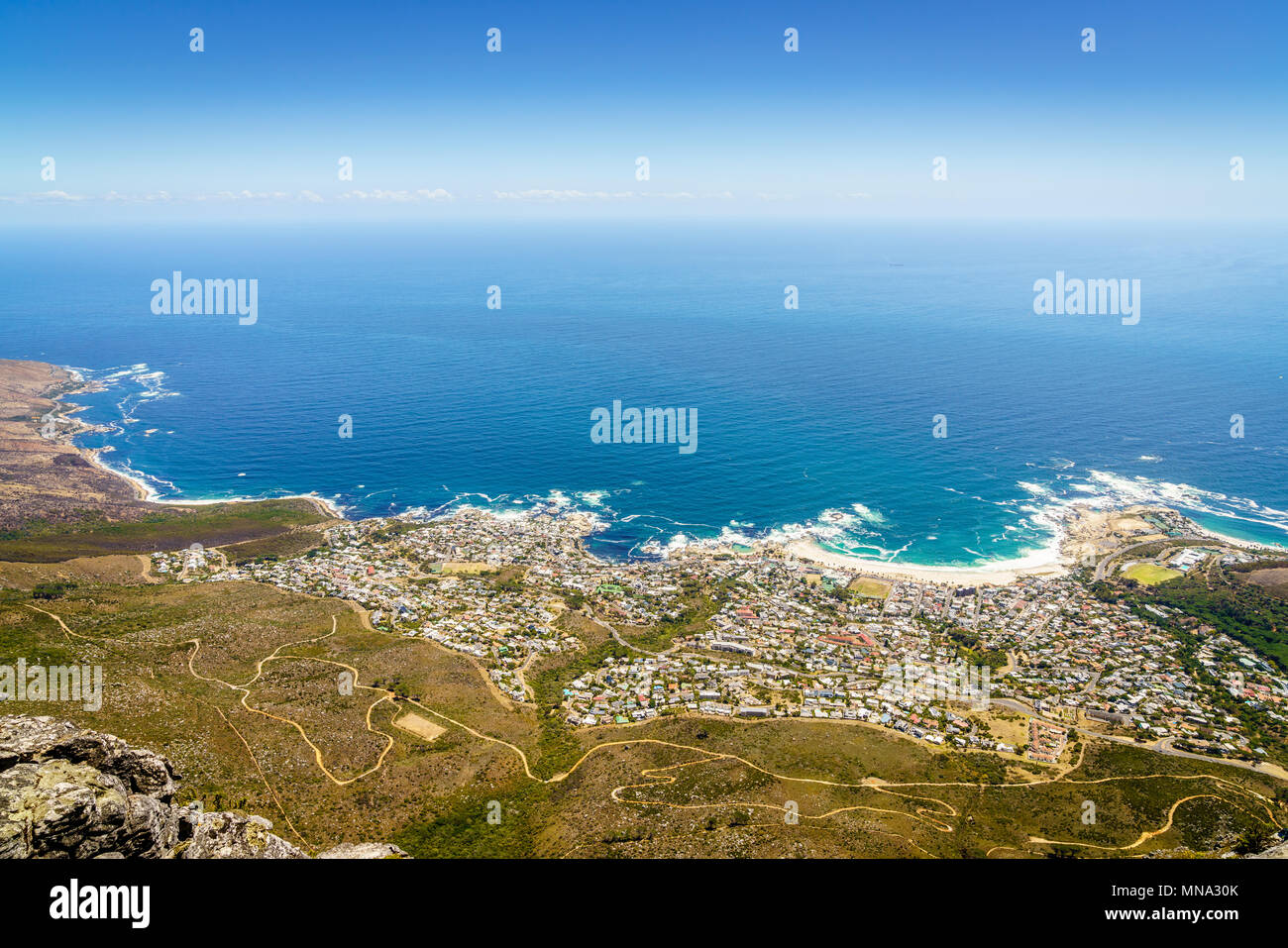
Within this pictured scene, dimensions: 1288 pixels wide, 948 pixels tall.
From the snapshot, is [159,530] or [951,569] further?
[159,530]

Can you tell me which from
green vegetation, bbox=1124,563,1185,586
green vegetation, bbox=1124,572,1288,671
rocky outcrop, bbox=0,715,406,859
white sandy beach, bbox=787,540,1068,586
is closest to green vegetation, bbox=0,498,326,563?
rocky outcrop, bbox=0,715,406,859

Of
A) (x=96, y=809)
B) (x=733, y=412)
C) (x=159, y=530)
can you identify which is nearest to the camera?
(x=96, y=809)

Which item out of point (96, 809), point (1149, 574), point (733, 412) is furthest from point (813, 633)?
point (733, 412)

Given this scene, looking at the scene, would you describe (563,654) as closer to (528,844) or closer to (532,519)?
(528,844)

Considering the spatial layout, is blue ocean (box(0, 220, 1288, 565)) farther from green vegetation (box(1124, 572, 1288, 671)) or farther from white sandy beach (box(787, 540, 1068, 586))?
green vegetation (box(1124, 572, 1288, 671))

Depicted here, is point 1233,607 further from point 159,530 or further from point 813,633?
point 159,530

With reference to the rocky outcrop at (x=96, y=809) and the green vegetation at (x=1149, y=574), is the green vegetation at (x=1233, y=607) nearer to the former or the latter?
the green vegetation at (x=1149, y=574)
